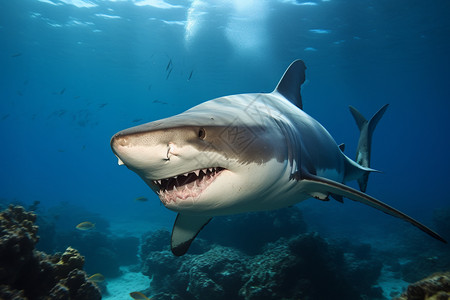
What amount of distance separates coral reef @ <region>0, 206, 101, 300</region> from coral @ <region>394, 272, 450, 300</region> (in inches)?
156

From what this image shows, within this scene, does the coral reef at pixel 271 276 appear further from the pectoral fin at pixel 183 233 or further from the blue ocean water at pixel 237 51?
the blue ocean water at pixel 237 51

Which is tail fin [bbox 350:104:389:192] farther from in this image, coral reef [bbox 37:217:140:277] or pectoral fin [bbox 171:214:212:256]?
coral reef [bbox 37:217:140:277]

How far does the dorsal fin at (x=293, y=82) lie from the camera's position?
166 inches

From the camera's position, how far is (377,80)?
114ft

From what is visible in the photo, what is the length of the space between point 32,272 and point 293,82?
194 inches

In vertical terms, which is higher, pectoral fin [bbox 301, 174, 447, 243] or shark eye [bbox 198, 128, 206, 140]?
shark eye [bbox 198, 128, 206, 140]

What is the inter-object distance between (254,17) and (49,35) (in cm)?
2197

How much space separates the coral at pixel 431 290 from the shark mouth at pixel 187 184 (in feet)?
5.73

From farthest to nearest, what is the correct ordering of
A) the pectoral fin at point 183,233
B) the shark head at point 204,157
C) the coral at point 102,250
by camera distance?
1. the coral at point 102,250
2. the pectoral fin at point 183,233
3. the shark head at point 204,157

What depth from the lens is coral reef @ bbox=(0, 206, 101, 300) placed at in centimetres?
300

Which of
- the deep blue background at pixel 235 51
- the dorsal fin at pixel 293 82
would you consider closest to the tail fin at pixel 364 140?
the dorsal fin at pixel 293 82

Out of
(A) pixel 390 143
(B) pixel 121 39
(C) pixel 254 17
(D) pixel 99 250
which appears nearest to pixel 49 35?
(B) pixel 121 39

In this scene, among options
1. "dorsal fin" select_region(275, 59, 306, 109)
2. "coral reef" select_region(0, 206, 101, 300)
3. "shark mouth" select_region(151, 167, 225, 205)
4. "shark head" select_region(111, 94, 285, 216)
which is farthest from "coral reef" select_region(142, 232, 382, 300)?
"shark mouth" select_region(151, 167, 225, 205)

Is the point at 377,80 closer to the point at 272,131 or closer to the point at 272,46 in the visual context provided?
the point at 272,46
